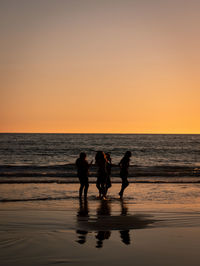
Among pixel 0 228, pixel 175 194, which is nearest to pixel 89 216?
pixel 0 228

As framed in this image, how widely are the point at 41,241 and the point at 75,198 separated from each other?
7408mm

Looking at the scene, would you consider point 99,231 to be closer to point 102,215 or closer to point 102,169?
point 102,215

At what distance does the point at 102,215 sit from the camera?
10.9 metres

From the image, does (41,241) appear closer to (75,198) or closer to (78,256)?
(78,256)

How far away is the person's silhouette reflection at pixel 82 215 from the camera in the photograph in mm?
7694

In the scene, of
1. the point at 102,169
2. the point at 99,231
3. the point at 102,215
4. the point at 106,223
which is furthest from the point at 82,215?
the point at 102,169

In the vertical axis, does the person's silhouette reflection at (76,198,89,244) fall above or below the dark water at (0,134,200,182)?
below

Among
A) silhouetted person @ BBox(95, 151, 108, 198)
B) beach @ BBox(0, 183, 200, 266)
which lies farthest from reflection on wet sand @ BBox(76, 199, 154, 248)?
silhouetted person @ BBox(95, 151, 108, 198)

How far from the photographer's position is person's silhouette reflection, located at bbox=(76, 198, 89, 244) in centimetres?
769

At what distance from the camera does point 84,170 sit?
1495 cm

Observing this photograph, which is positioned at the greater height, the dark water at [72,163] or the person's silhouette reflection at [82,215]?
the dark water at [72,163]

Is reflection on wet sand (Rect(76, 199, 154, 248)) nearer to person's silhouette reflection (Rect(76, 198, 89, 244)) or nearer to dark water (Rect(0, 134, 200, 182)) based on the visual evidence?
person's silhouette reflection (Rect(76, 198, 89, 244))

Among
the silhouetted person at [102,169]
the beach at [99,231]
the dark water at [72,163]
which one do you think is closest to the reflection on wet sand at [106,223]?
the beach at [99,231]

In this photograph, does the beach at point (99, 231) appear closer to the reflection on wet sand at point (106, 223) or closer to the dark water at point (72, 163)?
the reflection on wet sand at point (106, 223)
